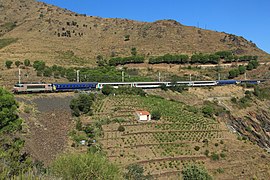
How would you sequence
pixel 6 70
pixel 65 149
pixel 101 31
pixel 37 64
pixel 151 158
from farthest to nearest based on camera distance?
pixel 101 31, pixel 37 64, pixel 6 70, pixel 151 158, pixel 65 149

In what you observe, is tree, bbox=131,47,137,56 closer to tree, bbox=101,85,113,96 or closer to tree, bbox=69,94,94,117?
tree, bbox=101,85,113,96

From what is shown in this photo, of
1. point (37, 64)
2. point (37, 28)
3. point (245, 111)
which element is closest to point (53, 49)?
point (37, 28)

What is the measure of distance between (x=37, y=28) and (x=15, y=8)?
1100 inches

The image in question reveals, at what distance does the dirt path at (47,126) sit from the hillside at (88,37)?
41.5 meters

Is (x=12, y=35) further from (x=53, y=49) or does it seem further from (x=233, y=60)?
(x=233, y=60)

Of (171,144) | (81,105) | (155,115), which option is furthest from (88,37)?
(171,144)

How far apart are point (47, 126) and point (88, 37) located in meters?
78.4

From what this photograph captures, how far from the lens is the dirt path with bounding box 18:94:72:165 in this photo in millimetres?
30328

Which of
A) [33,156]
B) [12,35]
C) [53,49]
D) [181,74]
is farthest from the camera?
[12,35]

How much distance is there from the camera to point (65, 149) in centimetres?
3212

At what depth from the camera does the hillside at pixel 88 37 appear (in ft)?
309

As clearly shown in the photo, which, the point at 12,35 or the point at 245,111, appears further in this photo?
the point at 12,35

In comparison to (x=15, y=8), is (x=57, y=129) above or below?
below

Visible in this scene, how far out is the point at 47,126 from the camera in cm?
3650
